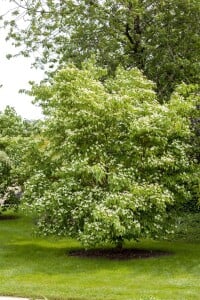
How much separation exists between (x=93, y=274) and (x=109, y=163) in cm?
383

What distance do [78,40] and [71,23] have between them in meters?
0.81

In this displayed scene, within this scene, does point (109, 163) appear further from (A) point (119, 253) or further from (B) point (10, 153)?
(B) point (10, 153)

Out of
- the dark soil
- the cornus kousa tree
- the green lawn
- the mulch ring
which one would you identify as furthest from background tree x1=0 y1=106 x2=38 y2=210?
the mulch ring

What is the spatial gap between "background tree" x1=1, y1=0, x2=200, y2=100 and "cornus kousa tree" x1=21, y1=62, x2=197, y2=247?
704 cm

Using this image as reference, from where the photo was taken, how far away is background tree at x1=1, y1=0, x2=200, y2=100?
25.3 m

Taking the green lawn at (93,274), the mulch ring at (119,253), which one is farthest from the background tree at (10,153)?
the mulch ring at (119,253)

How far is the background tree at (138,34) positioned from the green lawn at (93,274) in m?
8.30

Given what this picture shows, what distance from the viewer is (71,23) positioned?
26531mm

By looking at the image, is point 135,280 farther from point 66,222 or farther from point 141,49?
point 141,49

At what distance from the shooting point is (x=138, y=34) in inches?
1019

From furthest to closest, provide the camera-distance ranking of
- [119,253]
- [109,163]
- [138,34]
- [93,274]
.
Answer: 1. [138,34]
2. [119,253]
3. [109,163]
4. [93,274]

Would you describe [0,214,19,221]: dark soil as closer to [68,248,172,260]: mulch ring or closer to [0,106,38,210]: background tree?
[0,106,38,210]: background tree

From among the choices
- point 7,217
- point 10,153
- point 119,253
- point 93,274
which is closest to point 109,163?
point 119,253

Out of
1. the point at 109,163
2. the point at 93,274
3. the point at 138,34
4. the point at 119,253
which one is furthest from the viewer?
the point at 138,34
